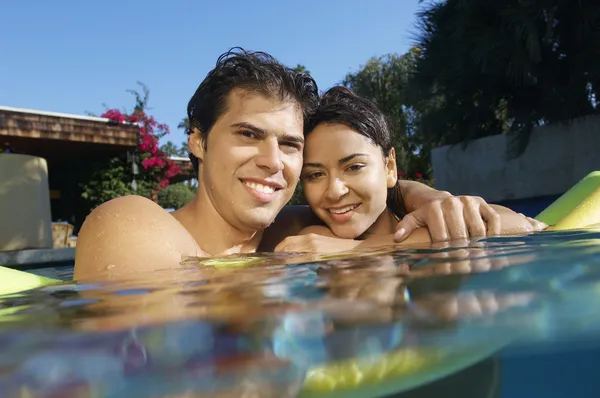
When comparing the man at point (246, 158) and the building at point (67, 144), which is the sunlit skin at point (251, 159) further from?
the building at point (67, 144)

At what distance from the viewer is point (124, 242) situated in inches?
76.9

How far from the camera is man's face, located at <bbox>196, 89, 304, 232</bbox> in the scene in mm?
2541

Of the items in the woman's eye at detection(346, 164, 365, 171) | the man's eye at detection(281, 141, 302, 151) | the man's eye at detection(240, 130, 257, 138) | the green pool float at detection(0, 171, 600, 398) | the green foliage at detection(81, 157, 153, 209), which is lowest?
the green pool float at detection(0, 171, 600, 398)

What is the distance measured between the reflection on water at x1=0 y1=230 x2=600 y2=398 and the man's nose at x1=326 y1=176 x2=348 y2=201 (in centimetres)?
148

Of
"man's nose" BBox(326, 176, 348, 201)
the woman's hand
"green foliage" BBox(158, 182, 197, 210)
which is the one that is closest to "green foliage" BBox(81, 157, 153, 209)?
"green foliage" BBox(158, 182, 197, 210)

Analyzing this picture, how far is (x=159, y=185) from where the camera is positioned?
41.2 feet

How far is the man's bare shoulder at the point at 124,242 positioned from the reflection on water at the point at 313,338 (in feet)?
2.49

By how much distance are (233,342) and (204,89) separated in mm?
2149

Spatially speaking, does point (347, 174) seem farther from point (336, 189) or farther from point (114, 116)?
point (114, 116)

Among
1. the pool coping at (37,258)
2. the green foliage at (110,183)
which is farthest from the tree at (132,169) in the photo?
the pool coping at (37,258)

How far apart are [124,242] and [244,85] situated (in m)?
1.09

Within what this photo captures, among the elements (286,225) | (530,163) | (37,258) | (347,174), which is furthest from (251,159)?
(530,163)

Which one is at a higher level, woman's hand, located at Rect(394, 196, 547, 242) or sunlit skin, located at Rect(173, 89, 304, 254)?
sunlit skin, located at Rect(173, 89, 304, 254)

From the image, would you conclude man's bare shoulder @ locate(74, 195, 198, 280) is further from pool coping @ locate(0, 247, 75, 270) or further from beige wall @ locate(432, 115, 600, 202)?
beige wall @ locate(432, 115, 600, 202)
